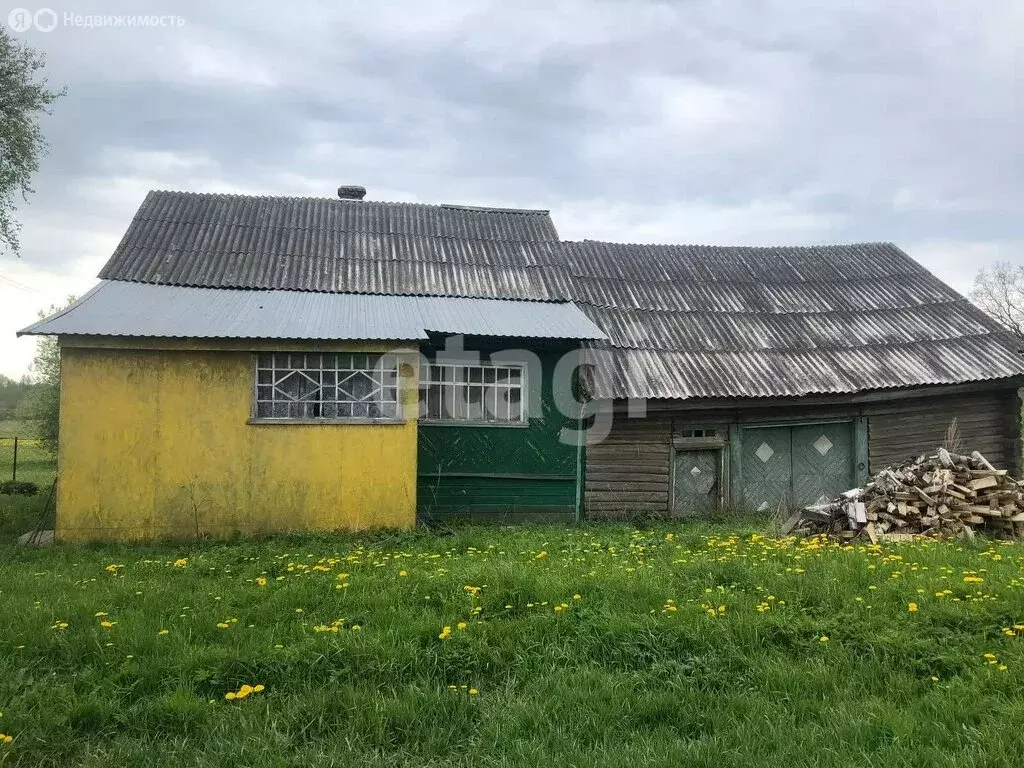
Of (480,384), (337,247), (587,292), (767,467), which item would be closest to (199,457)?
(480,384)

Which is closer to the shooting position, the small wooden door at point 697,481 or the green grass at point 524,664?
the green grass at point 524,664

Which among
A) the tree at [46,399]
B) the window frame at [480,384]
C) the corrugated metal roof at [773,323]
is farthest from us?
the tree at [46,399]

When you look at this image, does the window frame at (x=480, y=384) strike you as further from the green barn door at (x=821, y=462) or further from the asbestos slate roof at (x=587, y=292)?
the green barn door at (x=821, y=462)

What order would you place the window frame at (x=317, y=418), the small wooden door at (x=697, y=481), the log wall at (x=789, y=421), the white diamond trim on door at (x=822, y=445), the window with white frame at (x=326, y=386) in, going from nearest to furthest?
1. the window frame at (x=317, y=418)
2. the window with white frame at (x=326, y=386)
3. the log wall at (x=789, y=421)
4. the small wooden door at (x=697, y=481)
5. the white diamond trim on door at (x=822, y=445)

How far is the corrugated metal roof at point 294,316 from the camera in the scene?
934cm

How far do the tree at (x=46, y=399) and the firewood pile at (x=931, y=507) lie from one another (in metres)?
20.2

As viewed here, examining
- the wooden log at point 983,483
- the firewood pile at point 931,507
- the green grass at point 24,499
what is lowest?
the green grass at point 24,499

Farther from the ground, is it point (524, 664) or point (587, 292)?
point (587, 292)

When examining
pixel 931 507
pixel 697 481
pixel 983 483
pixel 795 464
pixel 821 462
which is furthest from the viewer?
pixel 821 462

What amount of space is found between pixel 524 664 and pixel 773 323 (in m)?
11.3

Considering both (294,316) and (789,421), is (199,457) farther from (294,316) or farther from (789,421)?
(789,421)

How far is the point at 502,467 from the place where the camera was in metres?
11.2

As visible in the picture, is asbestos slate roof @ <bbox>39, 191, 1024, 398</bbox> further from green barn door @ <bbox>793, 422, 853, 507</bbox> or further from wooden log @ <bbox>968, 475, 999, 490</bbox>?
wooden log @ <bbox>968, 475, 999, 490</bbox>

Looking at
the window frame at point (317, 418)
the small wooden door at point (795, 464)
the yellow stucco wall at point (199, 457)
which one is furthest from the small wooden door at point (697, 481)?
the window frame at point (317, 418)
